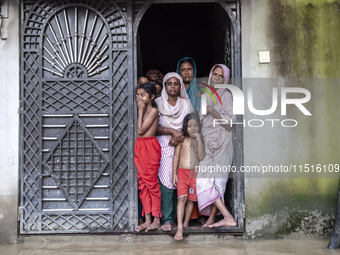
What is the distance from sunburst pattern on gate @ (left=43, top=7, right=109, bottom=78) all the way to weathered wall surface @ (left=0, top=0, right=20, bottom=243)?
0.37 m

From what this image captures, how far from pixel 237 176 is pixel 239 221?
0.53 m

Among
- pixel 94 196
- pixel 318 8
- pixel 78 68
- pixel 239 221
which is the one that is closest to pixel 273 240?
pixel 239 221

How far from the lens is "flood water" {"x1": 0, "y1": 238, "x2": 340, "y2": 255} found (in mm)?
3346

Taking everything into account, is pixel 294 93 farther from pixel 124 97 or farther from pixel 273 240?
pixel 124 97

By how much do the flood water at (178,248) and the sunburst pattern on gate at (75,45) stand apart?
201 cm

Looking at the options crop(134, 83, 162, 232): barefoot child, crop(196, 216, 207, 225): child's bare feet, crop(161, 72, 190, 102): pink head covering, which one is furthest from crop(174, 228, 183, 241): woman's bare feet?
crop(161, 72, 190, 102): pink head covering

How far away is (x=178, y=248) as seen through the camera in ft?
11.4

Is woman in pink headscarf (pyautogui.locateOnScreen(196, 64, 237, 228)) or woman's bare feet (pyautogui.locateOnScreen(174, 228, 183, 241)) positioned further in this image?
woman in pink headscarf (pyautogui.locateOnScreen(196, 64, 237, 228))

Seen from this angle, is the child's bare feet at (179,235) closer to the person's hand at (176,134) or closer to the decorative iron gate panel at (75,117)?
the decorative iron gate panel at (75,117)

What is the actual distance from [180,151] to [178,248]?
45.8 inches

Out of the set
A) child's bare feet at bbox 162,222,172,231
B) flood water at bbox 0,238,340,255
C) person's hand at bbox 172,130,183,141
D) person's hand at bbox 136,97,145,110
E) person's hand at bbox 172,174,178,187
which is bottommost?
flood water at bbox 0,238,340,255

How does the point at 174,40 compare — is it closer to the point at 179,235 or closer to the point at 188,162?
the point at 188,162

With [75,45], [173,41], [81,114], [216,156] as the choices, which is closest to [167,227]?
[216,156]

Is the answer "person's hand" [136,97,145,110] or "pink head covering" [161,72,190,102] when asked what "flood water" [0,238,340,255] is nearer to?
"person's hand" [136,97,145,110]
